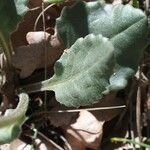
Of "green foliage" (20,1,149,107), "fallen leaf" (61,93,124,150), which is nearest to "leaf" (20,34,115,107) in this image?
"green foliage" (20,1,149,107)

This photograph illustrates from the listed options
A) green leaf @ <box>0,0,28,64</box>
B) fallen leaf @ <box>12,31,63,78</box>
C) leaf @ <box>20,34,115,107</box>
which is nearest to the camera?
leaf @ <box>20,34,115,107</box>

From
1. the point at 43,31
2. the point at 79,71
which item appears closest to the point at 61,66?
the point at 79,71

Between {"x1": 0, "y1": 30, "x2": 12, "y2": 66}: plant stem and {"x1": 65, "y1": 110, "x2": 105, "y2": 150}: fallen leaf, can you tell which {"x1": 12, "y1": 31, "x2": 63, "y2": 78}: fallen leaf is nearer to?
{"x1": 0, "y1": 30, "x2": 12, "y2": 66}: plant stem

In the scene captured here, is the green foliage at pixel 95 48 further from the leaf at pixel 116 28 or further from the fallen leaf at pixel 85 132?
the fallen leaf at pixel 85 132

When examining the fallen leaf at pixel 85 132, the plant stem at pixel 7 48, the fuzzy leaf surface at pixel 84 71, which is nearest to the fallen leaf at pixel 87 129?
the fallen leaf at pixel 85 132

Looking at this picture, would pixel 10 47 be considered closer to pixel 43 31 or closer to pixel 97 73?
pixel 43 31

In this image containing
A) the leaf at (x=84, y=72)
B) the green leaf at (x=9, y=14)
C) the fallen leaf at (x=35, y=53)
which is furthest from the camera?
the fallen leaf at (x=35, y=53)

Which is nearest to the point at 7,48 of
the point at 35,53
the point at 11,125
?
the point at 35,53
